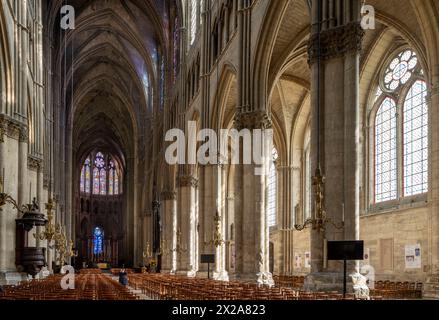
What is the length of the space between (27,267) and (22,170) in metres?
4.60

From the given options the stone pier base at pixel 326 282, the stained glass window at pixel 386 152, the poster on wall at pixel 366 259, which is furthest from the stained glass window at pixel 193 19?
the stone pier base at pixel 326 282

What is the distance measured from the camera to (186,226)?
4369 cm

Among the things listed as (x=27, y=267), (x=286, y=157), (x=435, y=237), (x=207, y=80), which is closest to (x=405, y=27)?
(x=435, y=237)

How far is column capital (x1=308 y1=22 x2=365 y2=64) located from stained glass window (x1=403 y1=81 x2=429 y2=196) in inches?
440

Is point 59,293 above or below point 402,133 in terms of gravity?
below

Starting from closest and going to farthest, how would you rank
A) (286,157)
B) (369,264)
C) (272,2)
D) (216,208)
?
1. (272,2)
2. (369,264)
3. (216,208)
4. (286,157)

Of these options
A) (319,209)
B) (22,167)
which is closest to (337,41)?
(319,209)

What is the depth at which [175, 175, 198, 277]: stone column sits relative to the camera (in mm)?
43250

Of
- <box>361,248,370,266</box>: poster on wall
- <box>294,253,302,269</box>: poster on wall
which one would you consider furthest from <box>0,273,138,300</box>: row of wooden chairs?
<box>294,253,302,269</box>: poster on wall

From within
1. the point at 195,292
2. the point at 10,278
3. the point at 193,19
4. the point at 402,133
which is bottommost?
the point at 10,278

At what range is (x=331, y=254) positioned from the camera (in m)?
15.9

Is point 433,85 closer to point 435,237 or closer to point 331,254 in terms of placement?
point 435,237

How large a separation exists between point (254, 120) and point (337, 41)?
8.93 metres

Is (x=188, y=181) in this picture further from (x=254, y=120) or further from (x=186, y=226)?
(x=254, y=120)
